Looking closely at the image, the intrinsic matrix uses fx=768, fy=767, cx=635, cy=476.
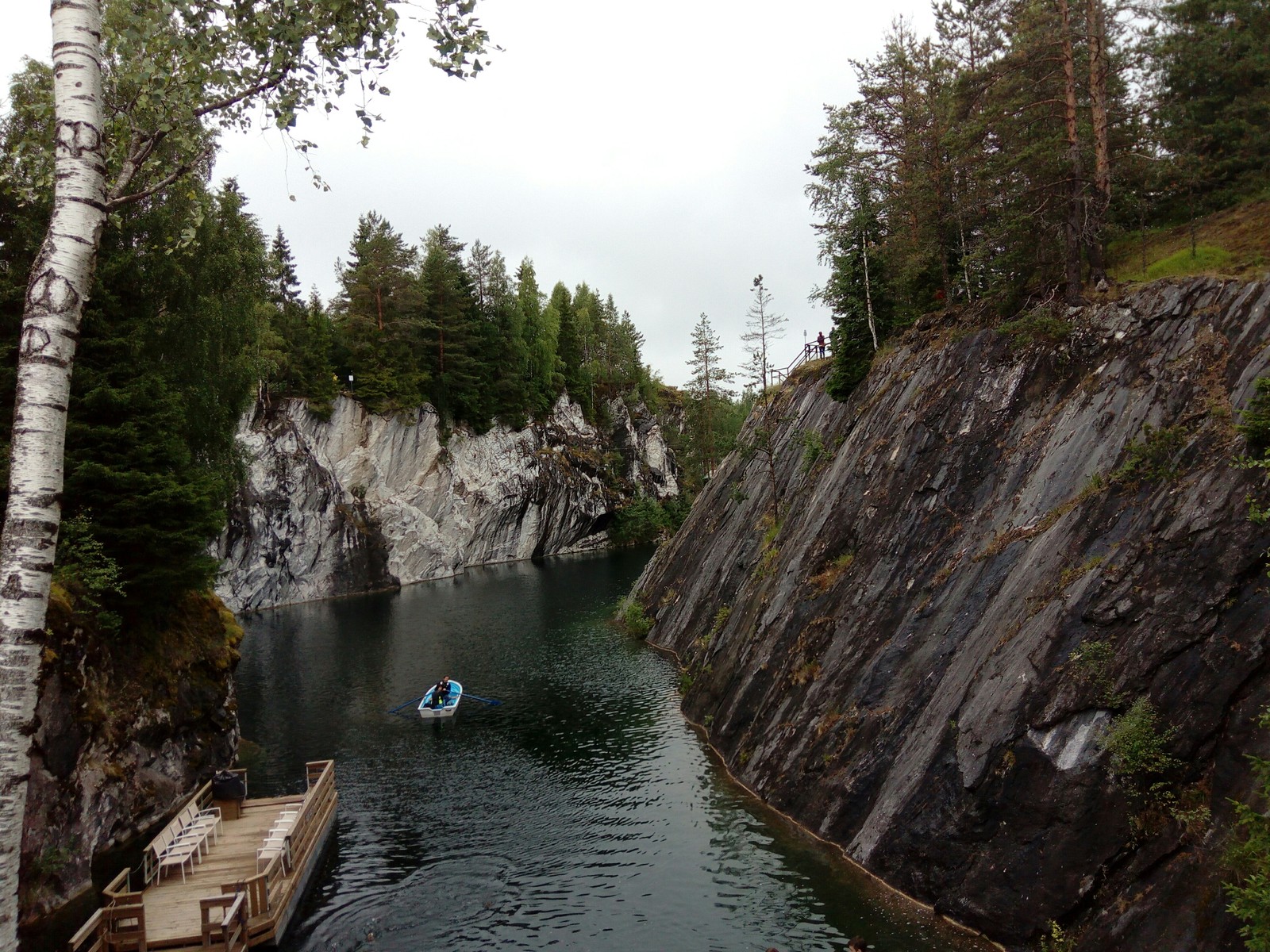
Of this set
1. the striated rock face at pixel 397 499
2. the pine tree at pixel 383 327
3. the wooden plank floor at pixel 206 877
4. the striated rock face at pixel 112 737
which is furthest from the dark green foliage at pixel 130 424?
the pine tree at pixel 383 327

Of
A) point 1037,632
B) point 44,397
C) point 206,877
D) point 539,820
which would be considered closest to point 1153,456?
point 1037,632

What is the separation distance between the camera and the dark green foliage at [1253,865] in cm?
873

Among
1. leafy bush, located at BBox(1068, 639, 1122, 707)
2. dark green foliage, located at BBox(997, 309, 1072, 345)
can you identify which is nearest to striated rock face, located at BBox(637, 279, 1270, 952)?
leafy bush, located at BBox(1068, 639, 1122, 707)

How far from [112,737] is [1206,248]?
29.6 meters

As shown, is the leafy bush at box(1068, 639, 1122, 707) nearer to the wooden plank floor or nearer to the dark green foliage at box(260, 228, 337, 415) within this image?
the wooden plank floor

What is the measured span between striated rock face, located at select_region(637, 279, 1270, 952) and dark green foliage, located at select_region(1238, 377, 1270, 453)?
1.95 feet

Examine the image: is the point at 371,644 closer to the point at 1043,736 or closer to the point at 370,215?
the point at 1043,736

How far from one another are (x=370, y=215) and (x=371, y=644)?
4750cm

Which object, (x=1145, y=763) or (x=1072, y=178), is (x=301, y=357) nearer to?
(x=1072, y=178)

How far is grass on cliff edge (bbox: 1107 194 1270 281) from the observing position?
16.3 meters

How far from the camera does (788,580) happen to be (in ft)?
80.9

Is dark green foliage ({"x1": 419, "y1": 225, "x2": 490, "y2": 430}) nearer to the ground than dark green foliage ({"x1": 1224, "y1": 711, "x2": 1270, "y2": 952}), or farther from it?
farther from it

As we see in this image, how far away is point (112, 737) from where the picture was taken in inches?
774

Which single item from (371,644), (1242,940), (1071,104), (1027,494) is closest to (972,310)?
(1071,104)
